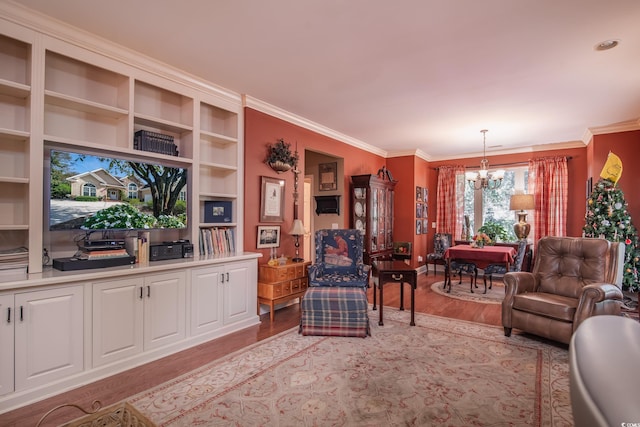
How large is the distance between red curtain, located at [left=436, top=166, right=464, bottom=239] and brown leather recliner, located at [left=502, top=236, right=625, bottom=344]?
11.7 feet

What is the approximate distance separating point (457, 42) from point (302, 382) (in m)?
3.03

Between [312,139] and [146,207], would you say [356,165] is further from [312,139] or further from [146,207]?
[146,207]

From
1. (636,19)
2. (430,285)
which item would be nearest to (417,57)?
(636,19)

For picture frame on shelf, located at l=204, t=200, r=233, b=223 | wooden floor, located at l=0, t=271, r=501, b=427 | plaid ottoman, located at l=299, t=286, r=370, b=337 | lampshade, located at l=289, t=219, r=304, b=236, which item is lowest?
wooden floor, located at l=0, t=271, r=501, b=427

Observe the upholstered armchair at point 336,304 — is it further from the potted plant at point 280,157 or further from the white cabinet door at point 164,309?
the potted plant at point 280,157

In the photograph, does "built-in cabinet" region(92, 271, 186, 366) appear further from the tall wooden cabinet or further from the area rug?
the area rug

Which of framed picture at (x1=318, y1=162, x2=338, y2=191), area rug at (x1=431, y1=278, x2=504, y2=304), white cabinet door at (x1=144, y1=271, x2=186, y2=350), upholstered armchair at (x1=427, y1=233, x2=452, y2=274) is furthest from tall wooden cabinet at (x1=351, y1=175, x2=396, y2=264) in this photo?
white cabinet door at (x1=144, y1=271, x2=186, y2=350)

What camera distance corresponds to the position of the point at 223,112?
13.5ft

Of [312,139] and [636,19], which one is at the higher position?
[636,19]

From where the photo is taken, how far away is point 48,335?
2.36 meters

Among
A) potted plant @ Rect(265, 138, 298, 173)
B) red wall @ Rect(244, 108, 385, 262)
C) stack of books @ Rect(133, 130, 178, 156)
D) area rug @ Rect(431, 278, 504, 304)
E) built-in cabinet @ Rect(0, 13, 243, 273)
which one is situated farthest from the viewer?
area rug @ Rect(431, 278, 504, 304)

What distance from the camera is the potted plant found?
174 inches

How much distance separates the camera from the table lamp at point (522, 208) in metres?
6.12

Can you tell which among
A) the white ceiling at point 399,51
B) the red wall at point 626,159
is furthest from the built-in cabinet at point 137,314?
the red wall at point 626,159
